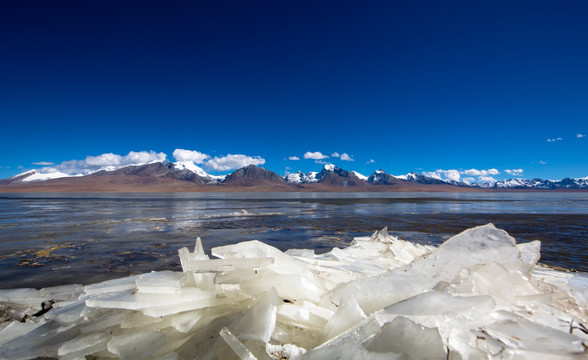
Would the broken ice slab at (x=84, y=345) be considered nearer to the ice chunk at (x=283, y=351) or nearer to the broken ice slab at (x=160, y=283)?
the broken ice slab at (x=160, y=283)

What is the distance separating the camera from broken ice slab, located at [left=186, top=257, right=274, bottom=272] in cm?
260

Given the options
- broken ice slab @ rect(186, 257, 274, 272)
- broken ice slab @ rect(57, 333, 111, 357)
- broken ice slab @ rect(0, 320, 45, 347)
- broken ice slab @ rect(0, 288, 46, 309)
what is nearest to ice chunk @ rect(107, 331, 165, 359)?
broken ice slab @ rect(57, 333, 111, 357)

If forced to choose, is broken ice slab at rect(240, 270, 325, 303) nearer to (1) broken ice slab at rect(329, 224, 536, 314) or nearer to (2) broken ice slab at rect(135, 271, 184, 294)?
(1) broken ice slab at rect(329, 224, 536, 314)

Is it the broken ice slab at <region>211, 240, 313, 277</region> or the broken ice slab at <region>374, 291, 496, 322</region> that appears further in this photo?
the broken ice slab at <region>211, 240, 313, 277</region>

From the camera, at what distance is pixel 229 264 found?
260 cm

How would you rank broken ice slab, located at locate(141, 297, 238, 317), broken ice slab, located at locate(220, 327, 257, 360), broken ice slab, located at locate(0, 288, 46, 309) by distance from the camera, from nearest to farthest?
broken ice slab, located at locate(220, 327, 257, 360) < broken ice slab, located at locate(141, 297, 238, 317) < broken ice slab, located at locate(0, 288, 46, 309)

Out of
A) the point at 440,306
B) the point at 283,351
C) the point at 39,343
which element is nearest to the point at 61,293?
the point at 39,343

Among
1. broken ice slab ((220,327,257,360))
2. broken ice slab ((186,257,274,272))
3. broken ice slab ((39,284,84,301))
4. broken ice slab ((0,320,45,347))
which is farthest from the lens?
broken ice slab ((39,284,84,301))

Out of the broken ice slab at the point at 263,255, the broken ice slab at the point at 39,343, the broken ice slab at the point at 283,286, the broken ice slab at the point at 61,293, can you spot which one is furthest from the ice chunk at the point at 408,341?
the broken ice slab at the point at 61,293

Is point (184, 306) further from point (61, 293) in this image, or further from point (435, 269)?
point (61, 293)

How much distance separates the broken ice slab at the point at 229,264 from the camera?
8.53 feet

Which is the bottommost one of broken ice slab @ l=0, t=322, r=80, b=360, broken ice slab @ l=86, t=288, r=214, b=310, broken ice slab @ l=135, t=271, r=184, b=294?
broken ice slab @ l=0, t=322, r=80, b=360

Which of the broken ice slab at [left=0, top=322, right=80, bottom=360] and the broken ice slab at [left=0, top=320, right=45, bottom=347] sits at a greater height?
the broken ice slab at [left=0, top=322, right=80, bottom=360]

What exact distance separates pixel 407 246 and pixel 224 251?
12.1 ft
